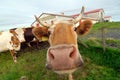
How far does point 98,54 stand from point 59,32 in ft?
14.4

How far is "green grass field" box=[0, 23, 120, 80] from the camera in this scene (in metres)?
9.06

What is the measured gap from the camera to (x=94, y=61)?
9.84 meters

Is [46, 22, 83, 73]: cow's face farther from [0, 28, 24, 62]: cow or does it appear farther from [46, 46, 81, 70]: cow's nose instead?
[0, 28, 24, 62]: cow

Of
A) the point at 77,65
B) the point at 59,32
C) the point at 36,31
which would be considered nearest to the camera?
the point at 77,65

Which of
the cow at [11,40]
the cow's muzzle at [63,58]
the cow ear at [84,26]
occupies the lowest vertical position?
the cow at [11,40]

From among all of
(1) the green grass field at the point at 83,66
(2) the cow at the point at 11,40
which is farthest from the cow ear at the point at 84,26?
(2) the cow at the point at 11,40

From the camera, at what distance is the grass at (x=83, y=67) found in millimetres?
9055

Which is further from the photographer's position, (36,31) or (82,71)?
(82,71)

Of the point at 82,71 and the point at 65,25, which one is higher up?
the point at 65,25

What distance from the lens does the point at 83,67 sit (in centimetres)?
934

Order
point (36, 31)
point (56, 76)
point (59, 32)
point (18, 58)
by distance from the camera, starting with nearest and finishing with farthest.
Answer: point (59, 32) → point (36, 31) → point (56, 76) → point (18, 58)

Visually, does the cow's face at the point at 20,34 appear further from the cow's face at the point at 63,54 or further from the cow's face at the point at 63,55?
the cow's face at the point at 63,55

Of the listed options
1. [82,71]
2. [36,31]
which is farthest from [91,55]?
[36,31]

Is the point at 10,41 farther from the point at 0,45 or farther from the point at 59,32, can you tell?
the point at 59,32
